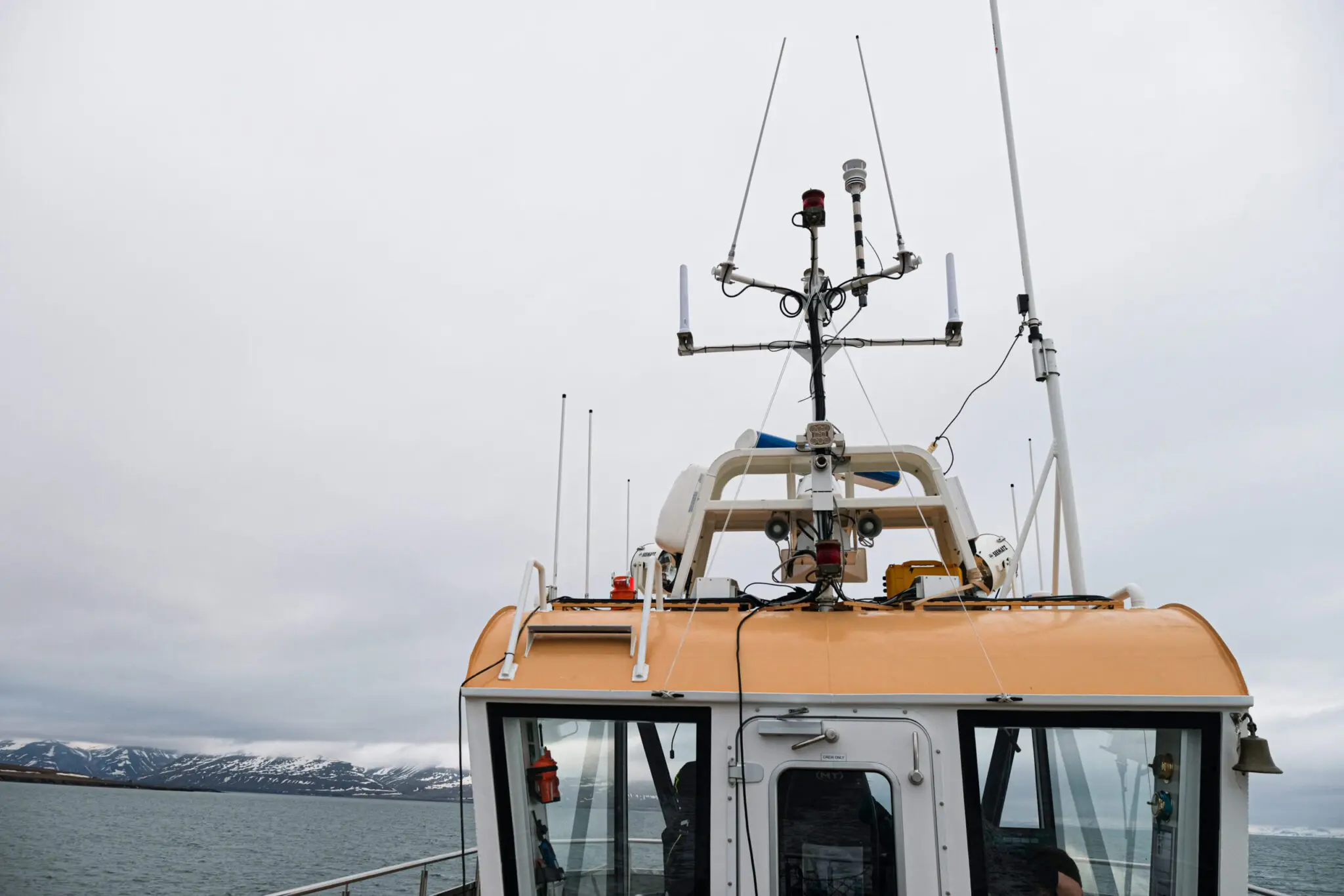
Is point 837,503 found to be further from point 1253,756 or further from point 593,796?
point 1253,756

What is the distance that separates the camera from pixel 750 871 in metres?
4.23

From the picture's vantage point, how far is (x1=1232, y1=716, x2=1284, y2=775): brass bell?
3881 mm

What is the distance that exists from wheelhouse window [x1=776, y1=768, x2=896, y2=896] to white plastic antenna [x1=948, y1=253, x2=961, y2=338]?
3.50m

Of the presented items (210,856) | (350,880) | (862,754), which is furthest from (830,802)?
(210,856)

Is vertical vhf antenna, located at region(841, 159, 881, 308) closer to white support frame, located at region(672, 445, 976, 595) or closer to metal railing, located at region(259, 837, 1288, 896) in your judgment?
white support frame, located at region(672, 445, 976, 595)

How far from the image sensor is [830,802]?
4.34 meters

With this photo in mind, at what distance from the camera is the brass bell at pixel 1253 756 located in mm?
3881

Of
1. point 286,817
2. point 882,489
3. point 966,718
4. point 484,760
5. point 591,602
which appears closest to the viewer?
point 966,718

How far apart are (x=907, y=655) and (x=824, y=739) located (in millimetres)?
581

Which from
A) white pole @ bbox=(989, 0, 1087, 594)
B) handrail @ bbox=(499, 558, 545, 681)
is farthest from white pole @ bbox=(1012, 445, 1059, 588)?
handrail @ bbox=(499, 558, 545, 681)

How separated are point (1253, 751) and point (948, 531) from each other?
2586 millimetres

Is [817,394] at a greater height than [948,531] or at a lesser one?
greater

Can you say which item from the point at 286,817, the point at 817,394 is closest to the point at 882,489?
the point at 817,394

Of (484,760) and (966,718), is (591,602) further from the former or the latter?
(966,718)
